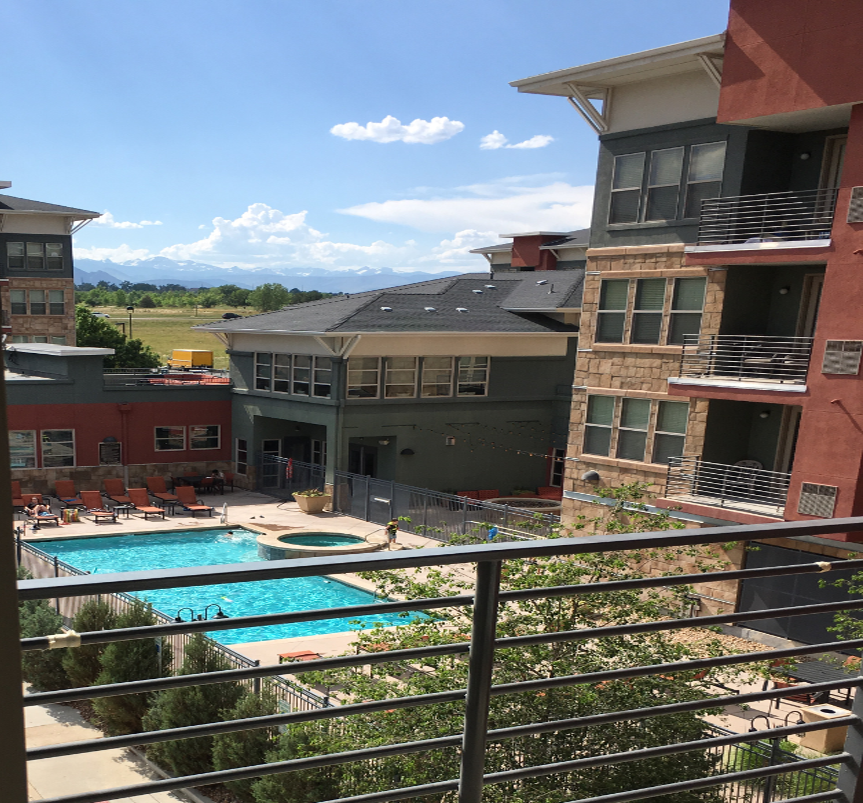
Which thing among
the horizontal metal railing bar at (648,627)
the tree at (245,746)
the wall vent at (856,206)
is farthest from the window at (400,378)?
the horizontal metal railing bar at (648,627)

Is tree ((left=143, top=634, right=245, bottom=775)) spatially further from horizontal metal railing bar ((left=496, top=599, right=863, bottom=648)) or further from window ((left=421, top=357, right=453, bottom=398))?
window ((left=421, top=357, right=453, bottom=398))

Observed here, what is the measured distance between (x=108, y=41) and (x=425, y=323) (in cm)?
2708

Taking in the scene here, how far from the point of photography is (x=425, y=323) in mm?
30047

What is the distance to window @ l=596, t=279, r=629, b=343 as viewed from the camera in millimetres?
20656

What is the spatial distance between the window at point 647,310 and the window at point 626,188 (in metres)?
1.66

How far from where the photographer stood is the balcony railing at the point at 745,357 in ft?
58.3

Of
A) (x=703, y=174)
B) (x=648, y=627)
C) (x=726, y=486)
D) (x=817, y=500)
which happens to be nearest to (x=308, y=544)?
(x=726, y=486)

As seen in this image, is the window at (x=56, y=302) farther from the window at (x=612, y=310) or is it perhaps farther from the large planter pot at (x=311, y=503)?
the window at (x=612, y=310)

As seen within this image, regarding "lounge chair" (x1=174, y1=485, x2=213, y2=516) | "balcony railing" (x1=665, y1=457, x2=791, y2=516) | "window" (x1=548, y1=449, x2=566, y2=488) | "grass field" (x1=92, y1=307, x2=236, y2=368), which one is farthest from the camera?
"grass field" (x1=92, y1=307, x2=236, y2=368)

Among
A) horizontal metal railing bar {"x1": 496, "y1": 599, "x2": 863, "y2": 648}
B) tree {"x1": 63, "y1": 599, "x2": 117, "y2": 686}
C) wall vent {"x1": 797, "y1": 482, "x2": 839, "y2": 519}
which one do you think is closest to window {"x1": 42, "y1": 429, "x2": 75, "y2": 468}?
tree {"x1": 63, "y1": 599, "x2": 117, "y2": 686}

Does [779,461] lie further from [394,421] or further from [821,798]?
[821,798]

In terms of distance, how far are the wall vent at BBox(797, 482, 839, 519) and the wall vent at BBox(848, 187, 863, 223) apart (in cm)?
530

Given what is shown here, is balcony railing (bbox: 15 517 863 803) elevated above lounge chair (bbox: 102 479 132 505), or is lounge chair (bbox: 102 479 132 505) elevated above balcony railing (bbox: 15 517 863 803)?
balcony railing (bbox: 15 517 863 803)

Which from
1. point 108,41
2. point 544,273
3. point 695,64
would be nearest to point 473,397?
point 544,273
